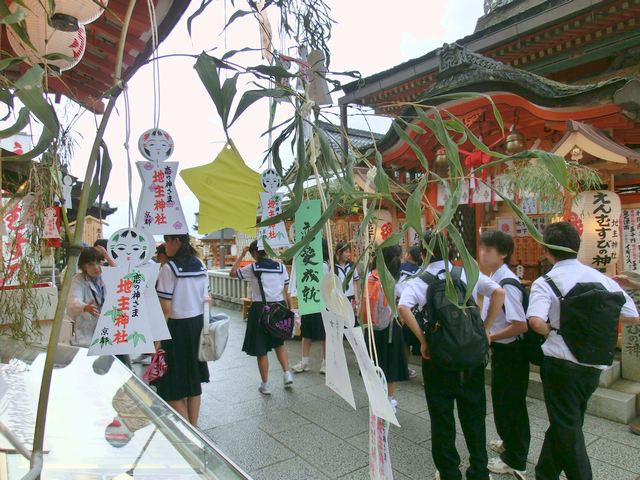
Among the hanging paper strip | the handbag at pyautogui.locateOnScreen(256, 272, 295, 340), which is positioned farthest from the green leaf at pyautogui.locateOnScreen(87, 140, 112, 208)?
the handbag at pyautogui.locateOnScreen(256, 272, 295, 340)

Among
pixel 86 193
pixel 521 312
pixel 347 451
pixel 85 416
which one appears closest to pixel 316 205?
pixel 86 193

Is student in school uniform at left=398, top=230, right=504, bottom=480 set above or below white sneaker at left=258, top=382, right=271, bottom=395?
above

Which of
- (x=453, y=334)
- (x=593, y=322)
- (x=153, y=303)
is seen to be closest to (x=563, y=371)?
(x=593, y=322)

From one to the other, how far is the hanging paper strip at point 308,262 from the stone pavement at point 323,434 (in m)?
2.20

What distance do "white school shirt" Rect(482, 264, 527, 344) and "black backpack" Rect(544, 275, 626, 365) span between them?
0.49 metres

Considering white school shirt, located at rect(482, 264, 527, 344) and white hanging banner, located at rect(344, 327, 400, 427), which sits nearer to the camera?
white hanging banner, located at rect(344, 327, 400, 427)

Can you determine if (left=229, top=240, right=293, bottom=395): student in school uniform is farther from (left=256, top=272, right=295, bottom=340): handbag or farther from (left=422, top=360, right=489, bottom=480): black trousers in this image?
(left=422, top=360, right=489, bottom=480): black trousers

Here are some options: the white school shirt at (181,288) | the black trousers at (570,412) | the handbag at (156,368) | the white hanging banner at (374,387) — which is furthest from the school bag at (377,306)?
the white hanging banner at (374,387)

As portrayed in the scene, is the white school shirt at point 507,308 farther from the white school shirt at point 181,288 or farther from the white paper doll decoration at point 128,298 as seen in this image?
the white paper doll decoration at point 128,298

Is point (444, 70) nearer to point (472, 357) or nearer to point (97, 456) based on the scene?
point (472, 357)

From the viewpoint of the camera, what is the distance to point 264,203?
5.98 feet

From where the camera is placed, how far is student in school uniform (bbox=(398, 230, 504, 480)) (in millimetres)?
2795

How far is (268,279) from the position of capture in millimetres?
4816

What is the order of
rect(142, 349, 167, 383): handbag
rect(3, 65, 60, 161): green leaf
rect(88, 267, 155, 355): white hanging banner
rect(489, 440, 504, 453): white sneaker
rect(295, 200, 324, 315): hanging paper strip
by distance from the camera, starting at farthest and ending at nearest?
1. rect(489, 440, 504, 453): white sneaker
2. rect(142, 349, 167, 383): handbag
3. rect(295, 200, 324, 315): hanging paper strip
4. rect(88, 267, 155, 355): white hanging banner
5. rect(3, 65, 60, 161): green leaf
